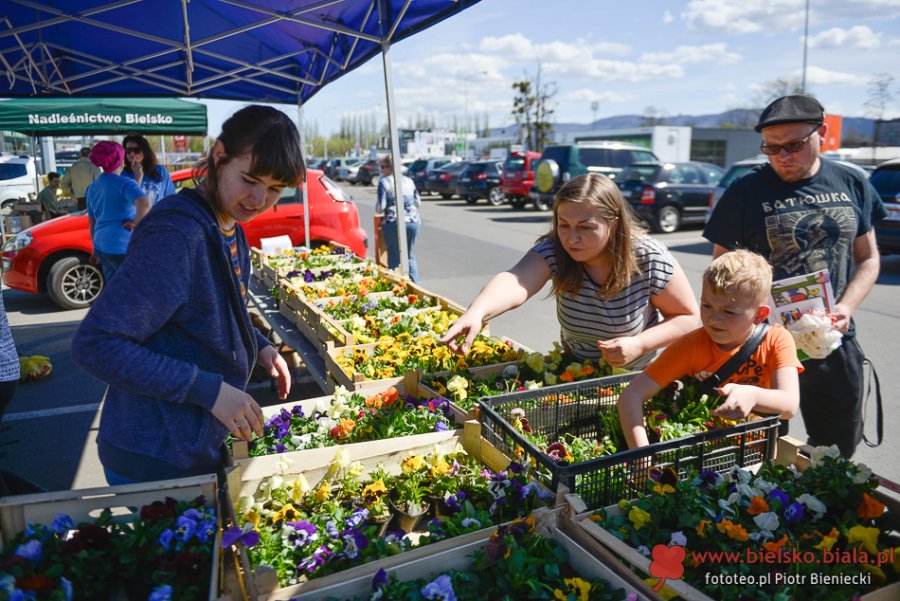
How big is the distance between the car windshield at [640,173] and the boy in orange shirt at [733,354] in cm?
1349

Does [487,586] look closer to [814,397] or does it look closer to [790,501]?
[790,501]

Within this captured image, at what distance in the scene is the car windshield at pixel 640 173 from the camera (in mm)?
14984

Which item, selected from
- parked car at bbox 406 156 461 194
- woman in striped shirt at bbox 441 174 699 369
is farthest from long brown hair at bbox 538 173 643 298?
parked car at bbox 406 156 461 194

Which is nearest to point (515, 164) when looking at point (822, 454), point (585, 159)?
point (585, 159)

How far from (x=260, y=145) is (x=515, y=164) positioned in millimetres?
19793

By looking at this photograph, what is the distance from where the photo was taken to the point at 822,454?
6.20 feet

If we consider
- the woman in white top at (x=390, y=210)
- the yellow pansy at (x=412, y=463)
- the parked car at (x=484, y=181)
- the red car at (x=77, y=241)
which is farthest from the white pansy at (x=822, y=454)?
the parked car at (x=484, y=181)

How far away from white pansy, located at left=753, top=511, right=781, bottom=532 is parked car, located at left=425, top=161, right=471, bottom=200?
23.8 metres

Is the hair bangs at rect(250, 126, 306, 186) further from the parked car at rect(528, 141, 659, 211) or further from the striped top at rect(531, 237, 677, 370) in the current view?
the parked car at rect(528, 141, 659, 211)

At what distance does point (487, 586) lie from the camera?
59.6 inches

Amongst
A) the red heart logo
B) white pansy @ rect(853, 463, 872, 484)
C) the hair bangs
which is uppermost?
the hair bangs

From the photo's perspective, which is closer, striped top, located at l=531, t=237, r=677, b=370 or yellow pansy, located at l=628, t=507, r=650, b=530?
yellow pansy, located at l=628, t=507, r=650, b=530

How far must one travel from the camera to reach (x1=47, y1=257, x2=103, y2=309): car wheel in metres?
8.41

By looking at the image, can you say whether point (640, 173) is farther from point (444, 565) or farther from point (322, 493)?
point (444, 565)
